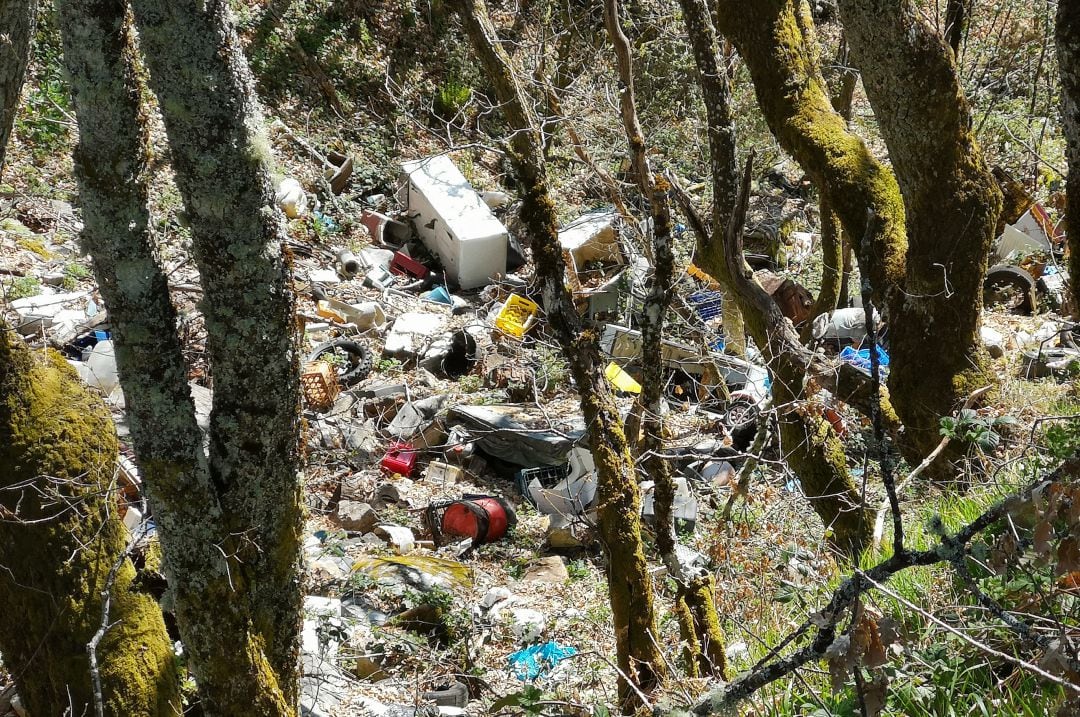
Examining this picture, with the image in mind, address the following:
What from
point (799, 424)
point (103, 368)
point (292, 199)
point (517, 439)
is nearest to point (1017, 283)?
point (517, 439)

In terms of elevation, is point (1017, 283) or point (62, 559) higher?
point (1017, 283)

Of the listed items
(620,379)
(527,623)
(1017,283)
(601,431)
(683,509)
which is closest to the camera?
(601,431)

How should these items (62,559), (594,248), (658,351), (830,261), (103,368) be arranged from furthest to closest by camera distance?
1. (594,248)
2. (103,368)
3. (830,261)
4. (658,351)
5. (62,559)

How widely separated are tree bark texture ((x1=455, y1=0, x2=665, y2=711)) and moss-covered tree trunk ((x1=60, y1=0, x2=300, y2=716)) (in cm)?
111

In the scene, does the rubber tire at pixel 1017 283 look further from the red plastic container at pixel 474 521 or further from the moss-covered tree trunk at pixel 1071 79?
the moss-covered tree trunk at pixel 1071 79

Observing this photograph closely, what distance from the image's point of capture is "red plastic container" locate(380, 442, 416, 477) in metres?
6.95

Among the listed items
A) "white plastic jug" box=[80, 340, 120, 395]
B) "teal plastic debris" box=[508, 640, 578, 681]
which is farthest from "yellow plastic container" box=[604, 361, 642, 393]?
"white plastic jug" box=[80, 340, 120, 395]

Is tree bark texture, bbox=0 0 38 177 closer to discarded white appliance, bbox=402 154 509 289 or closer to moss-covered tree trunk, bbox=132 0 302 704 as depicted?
moss-covered tree trunk, bbox=132 0 302 704

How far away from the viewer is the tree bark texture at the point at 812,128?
182 inches

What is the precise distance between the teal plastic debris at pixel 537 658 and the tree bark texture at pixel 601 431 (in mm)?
955

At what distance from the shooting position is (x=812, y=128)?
15.6ft

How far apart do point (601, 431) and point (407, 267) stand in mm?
6440

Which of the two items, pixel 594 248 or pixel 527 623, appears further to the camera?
pixel 594 248

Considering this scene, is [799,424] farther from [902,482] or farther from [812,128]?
[812,128]
